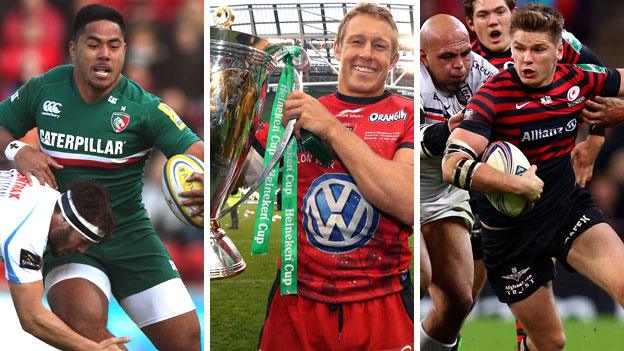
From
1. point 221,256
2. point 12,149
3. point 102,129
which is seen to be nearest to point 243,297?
point 221,256

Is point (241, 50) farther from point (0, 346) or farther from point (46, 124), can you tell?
point (0, 346)

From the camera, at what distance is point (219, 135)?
151 inches

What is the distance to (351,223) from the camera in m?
3.79

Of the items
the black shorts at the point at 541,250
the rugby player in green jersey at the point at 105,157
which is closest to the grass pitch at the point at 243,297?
the rugby player in green jersey at the point at 105,157

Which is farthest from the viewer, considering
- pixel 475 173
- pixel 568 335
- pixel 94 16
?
pixel 568 335

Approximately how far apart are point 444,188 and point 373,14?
86 centimetres

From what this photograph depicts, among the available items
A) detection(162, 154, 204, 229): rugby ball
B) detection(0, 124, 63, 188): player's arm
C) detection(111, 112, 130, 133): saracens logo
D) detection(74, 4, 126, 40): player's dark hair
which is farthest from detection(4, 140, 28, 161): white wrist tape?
detection(162, 154, 204, 229): rugby ball

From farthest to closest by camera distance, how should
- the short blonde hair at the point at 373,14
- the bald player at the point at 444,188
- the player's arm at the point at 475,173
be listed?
the bald player at the point at 444,188
the short blonde hair at the point at 373,14
the player's arm at the point at 475,173

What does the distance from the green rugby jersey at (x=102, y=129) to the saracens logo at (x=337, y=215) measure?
2.00 ft

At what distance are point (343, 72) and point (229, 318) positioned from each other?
47.5 inches

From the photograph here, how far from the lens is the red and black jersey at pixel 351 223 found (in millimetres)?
3783

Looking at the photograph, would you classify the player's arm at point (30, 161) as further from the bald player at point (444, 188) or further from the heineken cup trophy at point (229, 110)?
the bald player at point (444, 188)

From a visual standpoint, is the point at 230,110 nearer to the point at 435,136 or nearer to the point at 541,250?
the point at 435,136

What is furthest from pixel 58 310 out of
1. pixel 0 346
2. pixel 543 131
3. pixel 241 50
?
pixel 543 131
